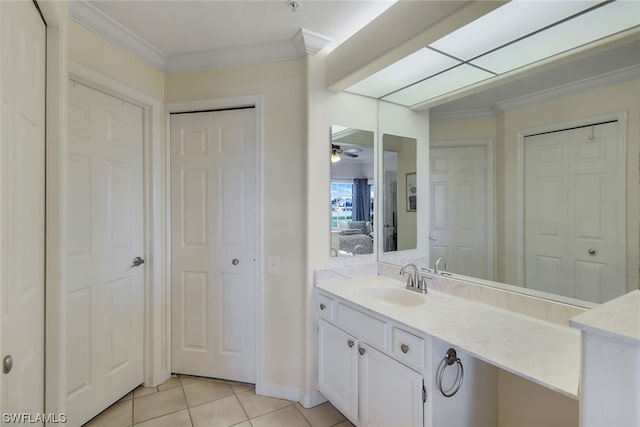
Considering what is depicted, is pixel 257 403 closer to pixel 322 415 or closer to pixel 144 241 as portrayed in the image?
pixel 322 415

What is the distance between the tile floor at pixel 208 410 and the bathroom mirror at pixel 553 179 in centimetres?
133

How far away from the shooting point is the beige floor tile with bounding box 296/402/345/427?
1831 mm

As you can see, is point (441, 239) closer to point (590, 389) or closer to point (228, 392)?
point (590, 389)

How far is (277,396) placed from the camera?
82.0 inches

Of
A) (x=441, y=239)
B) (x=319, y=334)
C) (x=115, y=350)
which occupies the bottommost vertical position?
(x=115, y=350)

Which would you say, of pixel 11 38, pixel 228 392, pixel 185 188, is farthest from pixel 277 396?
pixel 11 38

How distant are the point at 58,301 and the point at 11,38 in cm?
91

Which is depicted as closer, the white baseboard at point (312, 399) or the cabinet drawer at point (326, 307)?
the cabinet drawer at point (326, 307)

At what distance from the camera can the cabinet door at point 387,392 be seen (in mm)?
1293

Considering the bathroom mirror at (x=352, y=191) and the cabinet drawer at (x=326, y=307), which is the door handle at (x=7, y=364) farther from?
the bathroom mirror at (x=352, y=191)

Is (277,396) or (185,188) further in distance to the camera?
(185,188)

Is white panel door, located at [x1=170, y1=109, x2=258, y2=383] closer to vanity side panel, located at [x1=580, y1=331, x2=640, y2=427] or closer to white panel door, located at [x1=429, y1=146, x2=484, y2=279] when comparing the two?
white panel door, located at [x1=429, y1=146, x2=484, y2=279]

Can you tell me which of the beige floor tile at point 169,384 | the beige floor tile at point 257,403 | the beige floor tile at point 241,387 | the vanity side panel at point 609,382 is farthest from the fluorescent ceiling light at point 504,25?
the beige floor tile at point 169,384

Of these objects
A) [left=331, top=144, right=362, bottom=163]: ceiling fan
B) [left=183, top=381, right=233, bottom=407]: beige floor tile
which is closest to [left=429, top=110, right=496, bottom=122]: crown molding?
[left=331, top=144, right=362, bottom=163]: ceiling fan
